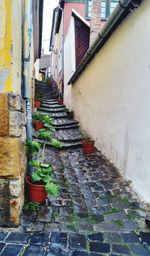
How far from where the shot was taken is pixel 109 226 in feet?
10.2

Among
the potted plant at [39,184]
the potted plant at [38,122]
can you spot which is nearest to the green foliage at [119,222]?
the potted plant at [39,184]

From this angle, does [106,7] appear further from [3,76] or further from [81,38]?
[3,76]

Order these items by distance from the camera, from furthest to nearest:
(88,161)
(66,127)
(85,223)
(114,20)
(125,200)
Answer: (66,127)
(88,161)
(114,20)
(125,200)
(85,223)

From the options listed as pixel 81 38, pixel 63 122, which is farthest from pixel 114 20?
pixel 81 38

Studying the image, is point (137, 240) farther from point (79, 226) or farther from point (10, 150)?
point (10, 150)

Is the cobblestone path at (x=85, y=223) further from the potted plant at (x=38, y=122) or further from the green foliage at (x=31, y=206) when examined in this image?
the potted plant at (x=38, y=122)

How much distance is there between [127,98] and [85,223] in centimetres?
234

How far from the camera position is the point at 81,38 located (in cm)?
1122

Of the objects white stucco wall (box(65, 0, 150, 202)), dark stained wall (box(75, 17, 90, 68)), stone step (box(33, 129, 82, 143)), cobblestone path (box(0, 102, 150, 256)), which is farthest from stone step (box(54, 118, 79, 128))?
cobblestone path (box(0, 102, 150, 256))

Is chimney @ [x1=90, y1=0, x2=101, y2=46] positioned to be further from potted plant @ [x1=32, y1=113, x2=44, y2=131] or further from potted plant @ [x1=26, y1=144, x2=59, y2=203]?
potted plant @ [x1=26, y1=144, x2=59, y2=203]

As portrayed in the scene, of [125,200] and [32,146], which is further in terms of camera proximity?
[125,200]

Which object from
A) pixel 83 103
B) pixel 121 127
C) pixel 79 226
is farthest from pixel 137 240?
pixel 83 103

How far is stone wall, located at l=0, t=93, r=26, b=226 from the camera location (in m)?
2.83

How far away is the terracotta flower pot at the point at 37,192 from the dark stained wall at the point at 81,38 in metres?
8.47
